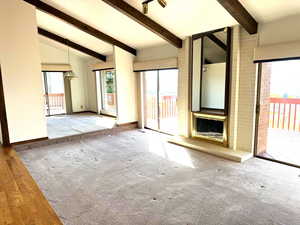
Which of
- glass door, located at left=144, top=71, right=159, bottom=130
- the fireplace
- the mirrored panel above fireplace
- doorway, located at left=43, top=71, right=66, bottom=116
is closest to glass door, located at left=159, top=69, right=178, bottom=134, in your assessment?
glass door, located at left=144, top=71, right=159, bottom=130

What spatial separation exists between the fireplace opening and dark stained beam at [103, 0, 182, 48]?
1.89m

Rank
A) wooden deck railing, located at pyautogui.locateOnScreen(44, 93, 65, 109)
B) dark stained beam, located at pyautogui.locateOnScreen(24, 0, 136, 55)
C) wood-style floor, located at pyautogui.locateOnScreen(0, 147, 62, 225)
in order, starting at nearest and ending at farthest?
wood-style floor, located at pyautogui.locateOnScreen(0, 147, 62, 225), dark stained beam, located at pyautogui.locateOnScreen(24, 0, 136, 55), wooden deck railing, located at pyautogui.locateOnScreen(44, 93, 65, 109)

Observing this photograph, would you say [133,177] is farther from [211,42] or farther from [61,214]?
[211,42]

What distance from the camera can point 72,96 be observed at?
8.59m

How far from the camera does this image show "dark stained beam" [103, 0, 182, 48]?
3844 mm

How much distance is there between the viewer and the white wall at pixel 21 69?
4242mm

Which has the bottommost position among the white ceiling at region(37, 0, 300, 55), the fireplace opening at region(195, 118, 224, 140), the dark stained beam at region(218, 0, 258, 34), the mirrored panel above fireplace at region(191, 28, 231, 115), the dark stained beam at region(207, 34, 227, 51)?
the fireplace opening at region(195, 118, 224, 140)

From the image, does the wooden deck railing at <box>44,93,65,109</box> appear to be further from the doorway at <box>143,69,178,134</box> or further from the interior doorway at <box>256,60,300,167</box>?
the interior doorway at <box>256,60,300,167</box>

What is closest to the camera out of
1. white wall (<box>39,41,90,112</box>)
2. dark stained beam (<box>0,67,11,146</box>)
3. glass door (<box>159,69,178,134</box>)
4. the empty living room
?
the empty living room

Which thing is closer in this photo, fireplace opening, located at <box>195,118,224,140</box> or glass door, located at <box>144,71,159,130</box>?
fireplace opening, located at <box>195,118,224,140</box>

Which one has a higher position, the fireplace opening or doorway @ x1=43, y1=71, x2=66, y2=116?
doorway @ x1=43, y1=71, x2=66, y2=116

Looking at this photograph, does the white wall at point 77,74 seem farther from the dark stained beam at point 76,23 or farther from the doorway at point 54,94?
the dark stained beam at point 76,23

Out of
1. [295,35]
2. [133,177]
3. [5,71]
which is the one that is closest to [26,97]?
[5,71]

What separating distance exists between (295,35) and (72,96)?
7713 mm
